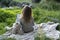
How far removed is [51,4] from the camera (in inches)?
741

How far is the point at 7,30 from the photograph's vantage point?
33.9ft

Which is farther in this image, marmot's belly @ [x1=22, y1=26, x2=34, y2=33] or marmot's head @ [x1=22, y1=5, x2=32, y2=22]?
marmot's belly @ [x1=22, y1=26, x2=34, y2=33]

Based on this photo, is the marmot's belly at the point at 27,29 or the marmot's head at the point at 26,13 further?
the marmot's belly at the point at 27,29

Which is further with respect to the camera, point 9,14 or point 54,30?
point 9,14

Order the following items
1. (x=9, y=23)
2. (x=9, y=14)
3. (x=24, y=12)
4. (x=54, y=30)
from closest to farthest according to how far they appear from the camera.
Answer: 1. (x=24, y=12)
2. (x=54, y=30)
3. (x=9, y=23)
4. (x=9, y=14)

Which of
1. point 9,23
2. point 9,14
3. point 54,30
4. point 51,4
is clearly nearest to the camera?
point 54,30

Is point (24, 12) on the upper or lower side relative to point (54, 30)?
upper

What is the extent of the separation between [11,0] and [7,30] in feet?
36.4

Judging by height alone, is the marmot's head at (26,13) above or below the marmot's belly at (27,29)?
above

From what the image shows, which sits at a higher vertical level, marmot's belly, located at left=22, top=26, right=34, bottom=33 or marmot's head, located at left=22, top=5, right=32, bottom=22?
marmot's head, located at left=22, top=5, right=32, bottom=22

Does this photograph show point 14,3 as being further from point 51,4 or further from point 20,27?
point 20,27

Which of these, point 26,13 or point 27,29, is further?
point 27,29

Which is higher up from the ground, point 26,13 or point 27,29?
point 26,13

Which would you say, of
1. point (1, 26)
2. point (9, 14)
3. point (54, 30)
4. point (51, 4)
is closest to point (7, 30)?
point (1, 26)
